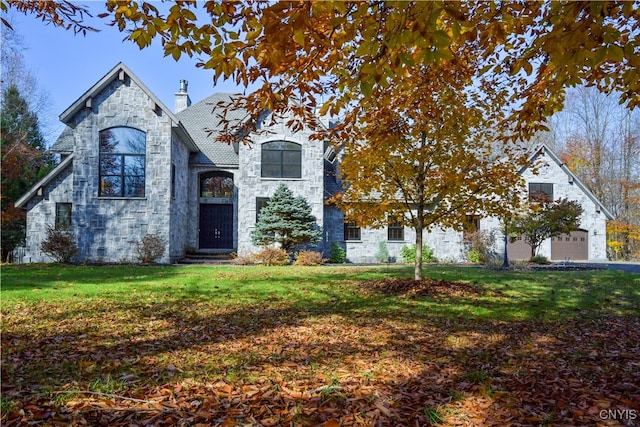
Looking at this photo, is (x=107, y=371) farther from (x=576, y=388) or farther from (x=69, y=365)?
(x=576, y=388)

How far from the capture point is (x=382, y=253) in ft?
63.0

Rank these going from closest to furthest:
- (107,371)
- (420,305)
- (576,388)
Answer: (576,388), (107,371), (420,305)

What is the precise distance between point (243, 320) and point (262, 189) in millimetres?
13211

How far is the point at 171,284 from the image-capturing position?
8641 mm

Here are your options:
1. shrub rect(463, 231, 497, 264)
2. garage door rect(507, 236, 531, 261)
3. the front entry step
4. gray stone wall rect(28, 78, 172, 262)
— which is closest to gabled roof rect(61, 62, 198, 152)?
gray stone wall rect(28, 78, 172, 262)

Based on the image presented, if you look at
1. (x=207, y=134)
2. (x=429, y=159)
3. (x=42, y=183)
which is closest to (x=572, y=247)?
(x=429, y=159)

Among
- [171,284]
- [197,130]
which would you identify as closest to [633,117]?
[197,130]

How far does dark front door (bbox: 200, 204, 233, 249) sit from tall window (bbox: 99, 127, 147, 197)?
4.02m

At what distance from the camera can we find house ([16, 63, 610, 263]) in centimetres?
1568

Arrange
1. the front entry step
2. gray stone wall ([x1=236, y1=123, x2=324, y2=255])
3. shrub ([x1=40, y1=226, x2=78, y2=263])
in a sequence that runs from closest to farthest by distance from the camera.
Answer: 1. shrub ([x1=40, y1=226, x2=78, y2=263])
2. the front entry step
3. gray stone wall ([x1=236, y1=123, x2=324, y2=255])

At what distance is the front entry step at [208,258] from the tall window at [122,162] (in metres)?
3.48

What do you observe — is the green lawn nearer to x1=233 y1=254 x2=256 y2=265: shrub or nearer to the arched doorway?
x1=233 y1=254 x2=256 y2=265: shrub

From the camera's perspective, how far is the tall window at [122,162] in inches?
625

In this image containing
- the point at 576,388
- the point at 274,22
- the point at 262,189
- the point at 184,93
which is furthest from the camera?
the point at 184,93
